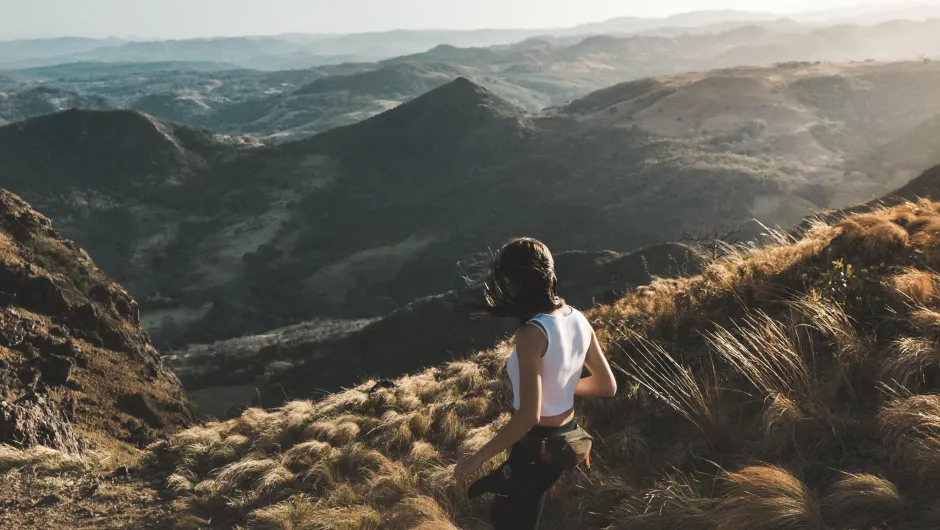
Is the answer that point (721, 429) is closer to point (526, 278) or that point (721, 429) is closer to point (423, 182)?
point (526, 278)

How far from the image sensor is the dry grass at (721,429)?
3.38 meters

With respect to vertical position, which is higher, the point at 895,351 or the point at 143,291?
the point at 895,351

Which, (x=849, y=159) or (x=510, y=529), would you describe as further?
(x=849, y=159)

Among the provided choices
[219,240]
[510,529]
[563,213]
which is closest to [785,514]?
[510,529]

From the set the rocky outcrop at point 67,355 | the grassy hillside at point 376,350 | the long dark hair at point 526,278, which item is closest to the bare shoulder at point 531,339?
the long dark hair at point 526,278

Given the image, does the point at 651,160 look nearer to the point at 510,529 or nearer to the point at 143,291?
the point at 143,291

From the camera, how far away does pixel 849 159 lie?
87.4 meters

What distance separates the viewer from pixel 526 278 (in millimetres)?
2836

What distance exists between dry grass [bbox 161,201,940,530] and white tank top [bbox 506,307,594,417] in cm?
122

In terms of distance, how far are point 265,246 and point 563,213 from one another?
40.3 meters

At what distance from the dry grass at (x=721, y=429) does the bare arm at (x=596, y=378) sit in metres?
0.95

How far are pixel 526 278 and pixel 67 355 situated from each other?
11.3 meters

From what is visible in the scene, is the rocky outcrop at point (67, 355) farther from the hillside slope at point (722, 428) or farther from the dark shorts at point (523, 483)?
the dark shorts at point (523, 483)

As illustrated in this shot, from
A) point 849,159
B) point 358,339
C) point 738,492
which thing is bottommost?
point 358,339
